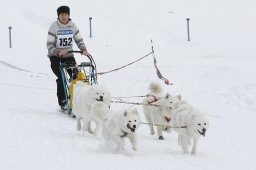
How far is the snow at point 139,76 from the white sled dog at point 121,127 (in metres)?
0.15

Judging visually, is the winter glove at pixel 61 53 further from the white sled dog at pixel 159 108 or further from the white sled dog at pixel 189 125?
the white sled dog at pixel 189 125

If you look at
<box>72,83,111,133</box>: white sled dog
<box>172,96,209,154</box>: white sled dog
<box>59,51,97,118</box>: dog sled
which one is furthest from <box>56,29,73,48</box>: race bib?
<box>172,96,209,154</box>: white sled dog

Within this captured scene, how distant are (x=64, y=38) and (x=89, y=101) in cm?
201

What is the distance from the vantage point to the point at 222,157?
22.7 ft

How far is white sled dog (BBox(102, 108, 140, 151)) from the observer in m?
6.57

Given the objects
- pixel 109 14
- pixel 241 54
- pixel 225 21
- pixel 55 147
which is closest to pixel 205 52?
pixel 241 54

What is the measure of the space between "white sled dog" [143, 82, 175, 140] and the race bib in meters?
1.82

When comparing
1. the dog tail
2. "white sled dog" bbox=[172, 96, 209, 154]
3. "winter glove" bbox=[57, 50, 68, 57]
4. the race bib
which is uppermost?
the race bib

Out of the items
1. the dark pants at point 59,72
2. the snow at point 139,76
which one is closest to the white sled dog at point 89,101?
the snow at point 139,76

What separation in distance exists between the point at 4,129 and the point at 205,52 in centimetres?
1182

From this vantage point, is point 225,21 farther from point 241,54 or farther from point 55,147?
point 55,147

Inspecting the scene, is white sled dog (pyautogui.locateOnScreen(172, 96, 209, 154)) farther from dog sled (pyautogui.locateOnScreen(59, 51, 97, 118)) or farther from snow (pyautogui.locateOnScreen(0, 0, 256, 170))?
dog sled (pyautogui.locateOnScreen(59, 51, 97, 118))

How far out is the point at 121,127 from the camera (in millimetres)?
6613

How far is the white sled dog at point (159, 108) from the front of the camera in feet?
26.2
